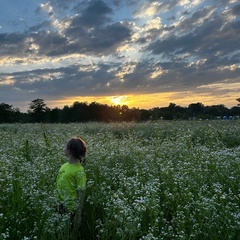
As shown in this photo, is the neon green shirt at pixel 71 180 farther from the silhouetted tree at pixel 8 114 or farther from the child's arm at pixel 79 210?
the silhouetted tree at pixel 8 114

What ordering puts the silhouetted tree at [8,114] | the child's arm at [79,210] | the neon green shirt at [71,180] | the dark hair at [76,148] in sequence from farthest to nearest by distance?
the silhouetted tree at [8,114]
the dark hair at [76,148]
the neon green shirt at [71,180]
the child's arm at [79,210]

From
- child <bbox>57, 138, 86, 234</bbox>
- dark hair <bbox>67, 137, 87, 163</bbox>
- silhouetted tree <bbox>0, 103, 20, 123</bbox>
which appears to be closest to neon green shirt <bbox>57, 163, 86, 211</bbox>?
child <bbox>57, 138, 86, 234</bbox>

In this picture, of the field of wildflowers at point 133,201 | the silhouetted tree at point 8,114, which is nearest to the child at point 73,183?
the field of wildflowers at point 133,201

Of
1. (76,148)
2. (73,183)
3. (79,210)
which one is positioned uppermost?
(76,148)

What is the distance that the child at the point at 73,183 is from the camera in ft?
17.8

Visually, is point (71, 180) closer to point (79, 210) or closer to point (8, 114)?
point (79, 210)

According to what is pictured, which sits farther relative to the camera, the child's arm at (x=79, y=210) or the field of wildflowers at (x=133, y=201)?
the child's arm at (x=79, y=210)

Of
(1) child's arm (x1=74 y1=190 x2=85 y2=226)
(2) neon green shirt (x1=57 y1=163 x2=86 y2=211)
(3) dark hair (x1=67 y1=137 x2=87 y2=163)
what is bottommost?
(1) child's arm (x1=74 y1=190 x2=85 y2=226)

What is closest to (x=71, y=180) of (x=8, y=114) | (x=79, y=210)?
(x=79, y=210)

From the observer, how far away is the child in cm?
544

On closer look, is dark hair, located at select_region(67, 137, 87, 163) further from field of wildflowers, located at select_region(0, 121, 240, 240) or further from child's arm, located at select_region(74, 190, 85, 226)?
child's arm, located at select_region(74, 190, 85, 226)

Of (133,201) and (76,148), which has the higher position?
(76,148)

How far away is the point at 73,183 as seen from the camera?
593 cm

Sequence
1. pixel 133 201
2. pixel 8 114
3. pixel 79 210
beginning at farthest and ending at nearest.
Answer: pixel 8 114, pixel 133 201, pixel 79 210
